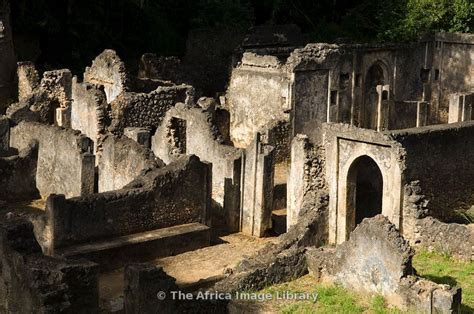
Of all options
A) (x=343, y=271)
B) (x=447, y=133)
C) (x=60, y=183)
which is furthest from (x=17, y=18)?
(x=343, y=271)

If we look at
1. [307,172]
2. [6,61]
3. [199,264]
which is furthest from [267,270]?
[6,61]

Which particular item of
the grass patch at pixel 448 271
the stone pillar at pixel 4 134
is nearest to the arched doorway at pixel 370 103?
the stone pillar at pixel 4 134

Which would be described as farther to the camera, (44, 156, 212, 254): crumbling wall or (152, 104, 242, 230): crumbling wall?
(152, 104, 242, 230): crumbling wall

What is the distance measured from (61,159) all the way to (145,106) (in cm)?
470

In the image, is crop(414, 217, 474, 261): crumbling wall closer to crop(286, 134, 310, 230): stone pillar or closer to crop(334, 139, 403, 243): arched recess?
crop(334, 139, 403, 243): arched recess

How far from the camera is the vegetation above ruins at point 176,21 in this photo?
32.8m

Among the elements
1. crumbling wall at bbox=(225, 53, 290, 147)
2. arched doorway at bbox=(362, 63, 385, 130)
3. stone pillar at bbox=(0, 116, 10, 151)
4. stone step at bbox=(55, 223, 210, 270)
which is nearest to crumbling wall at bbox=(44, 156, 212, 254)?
stone step at bbox=(55, 223, 210, 270)

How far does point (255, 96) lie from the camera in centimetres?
2839

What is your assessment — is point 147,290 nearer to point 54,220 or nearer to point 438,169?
point 54,220

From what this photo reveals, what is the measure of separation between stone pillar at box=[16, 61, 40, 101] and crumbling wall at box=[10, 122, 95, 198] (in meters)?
6.26

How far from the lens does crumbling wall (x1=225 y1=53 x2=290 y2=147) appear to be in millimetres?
27531

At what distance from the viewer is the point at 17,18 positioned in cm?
3234

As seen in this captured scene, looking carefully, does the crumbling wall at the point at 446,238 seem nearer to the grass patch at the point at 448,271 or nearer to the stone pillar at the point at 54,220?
the grass patch at the point at 448,271

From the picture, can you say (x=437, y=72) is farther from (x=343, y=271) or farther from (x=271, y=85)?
(x=343, y=271)
